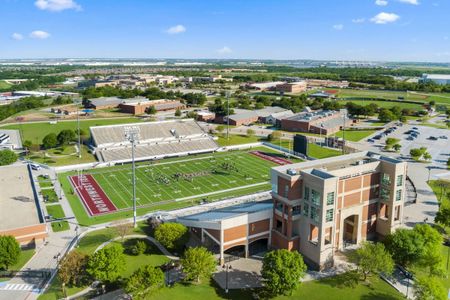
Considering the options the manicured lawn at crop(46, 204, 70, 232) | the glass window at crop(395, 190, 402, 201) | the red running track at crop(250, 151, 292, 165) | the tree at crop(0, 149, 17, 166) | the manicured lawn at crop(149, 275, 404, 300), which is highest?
the glass window at crop(395, 190, 402, 201)

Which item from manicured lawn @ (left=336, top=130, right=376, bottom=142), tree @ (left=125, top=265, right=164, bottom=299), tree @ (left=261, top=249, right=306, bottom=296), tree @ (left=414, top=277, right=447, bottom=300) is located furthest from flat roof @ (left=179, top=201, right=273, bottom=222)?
manicured lawn @ (left=336, top=130, right=376, bottom=142)

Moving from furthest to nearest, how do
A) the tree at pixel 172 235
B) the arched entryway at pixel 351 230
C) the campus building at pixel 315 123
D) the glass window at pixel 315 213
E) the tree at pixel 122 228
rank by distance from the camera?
the campus building at pixel 315 123 < the tree at pixel 122 228 < the arched entryway at pixel 351 230 < the tree at pixel 172 235 < the glass window at pixel 315 213

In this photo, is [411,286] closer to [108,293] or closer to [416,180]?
[108,293]

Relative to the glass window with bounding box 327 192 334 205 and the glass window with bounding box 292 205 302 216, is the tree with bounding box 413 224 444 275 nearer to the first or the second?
the glass window with bounding box 327 192 334 205

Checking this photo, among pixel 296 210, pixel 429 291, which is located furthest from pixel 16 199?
pixel 429 291

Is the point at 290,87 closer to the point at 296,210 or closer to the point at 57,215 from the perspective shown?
the point at 57,215

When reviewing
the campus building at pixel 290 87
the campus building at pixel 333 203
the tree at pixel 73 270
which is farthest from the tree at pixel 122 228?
the campus building at pixel 290 87

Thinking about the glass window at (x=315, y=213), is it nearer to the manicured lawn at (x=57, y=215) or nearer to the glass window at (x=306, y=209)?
the glass window at (x=306, y=209)

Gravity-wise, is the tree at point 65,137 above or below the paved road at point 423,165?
above
